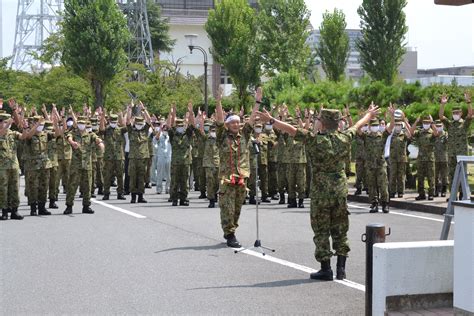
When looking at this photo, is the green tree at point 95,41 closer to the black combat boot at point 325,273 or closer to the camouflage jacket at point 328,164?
the camouflage jacket at point 328,164

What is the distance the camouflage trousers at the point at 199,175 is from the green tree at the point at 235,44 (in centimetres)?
3296

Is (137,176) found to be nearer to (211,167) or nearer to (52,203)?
(211,167)

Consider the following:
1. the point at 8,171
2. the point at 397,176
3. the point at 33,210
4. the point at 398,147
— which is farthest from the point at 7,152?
the point at 397,176

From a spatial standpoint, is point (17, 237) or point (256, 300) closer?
Result: point (256, 300)

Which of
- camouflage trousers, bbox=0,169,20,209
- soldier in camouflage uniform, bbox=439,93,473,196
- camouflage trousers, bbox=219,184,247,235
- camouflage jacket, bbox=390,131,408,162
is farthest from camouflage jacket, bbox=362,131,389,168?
camouflage trousers, bbox=0,169,20,209

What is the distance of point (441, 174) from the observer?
2092 cm

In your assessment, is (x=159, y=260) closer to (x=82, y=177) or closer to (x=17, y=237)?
(x=17, y=237)

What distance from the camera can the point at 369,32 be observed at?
172 ft

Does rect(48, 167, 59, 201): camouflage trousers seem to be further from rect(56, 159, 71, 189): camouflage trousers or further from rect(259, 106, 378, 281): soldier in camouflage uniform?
rect(259, 106, 378, 281): soldier in camouflage uniform

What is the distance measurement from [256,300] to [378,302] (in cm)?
181

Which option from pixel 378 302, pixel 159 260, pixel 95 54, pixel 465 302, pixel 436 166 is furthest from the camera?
pixel 95 54

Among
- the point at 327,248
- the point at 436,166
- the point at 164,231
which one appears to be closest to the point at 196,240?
the point at 164,231

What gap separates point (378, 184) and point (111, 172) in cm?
788

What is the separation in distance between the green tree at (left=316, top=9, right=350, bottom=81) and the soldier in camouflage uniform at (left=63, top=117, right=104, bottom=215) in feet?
138
